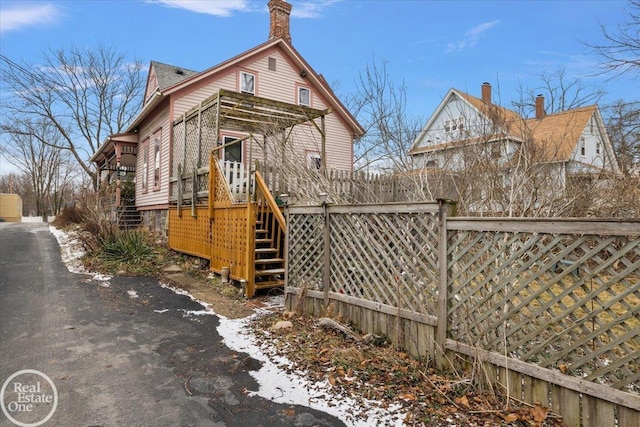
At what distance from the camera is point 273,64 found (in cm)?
1370

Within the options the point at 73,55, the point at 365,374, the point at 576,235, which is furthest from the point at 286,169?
the point at 73,55

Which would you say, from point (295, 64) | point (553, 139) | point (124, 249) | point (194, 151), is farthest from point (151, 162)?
point (553, 139)

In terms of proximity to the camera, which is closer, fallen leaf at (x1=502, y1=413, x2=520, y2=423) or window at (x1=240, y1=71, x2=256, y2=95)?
fallen leaf at (x1=502, y1=413, x2=520, y2=423)

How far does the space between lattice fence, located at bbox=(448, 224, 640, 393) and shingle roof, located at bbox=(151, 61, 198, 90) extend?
→ 13459 millimetres

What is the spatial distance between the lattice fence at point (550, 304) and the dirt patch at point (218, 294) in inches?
125

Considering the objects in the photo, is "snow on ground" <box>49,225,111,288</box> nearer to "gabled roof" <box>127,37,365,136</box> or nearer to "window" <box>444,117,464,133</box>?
"gabled roof" <box>127,37,365,136</box>

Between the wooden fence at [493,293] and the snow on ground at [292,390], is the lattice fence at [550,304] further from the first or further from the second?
the snow on ground at [292,390]

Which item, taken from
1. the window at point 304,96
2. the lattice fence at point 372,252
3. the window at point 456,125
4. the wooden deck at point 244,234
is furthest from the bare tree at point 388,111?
the window at point 304,96

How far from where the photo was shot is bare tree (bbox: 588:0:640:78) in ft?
23.4

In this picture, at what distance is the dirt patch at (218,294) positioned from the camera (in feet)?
17.5

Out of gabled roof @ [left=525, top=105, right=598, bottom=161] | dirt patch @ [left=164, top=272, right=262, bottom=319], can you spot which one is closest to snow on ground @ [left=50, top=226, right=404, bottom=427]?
dirt patch @ [left=164, top=272, right=262, bottom=319]

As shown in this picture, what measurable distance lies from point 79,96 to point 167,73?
16325 mm

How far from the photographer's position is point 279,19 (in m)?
14.8

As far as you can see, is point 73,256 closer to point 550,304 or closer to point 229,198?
point 229,198
